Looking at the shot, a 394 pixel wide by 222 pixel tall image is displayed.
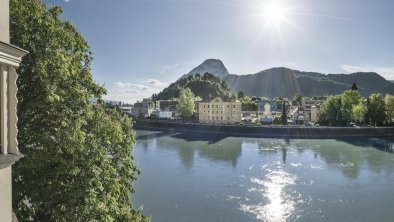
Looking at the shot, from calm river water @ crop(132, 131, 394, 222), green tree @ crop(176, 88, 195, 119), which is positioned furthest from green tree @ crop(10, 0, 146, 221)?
green tree @ crop(176, 88, 195, 119)

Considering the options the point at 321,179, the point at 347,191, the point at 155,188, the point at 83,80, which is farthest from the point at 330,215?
the point at 83,80

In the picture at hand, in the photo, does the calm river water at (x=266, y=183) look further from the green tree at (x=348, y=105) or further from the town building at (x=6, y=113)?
the green tree at (x=348, y=105)

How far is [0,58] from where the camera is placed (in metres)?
4.14

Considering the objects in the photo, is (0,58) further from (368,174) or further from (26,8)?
(368,174)

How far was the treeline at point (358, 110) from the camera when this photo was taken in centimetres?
9250

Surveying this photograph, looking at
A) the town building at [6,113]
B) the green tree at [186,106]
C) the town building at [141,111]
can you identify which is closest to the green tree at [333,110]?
the green tree at [186,106]

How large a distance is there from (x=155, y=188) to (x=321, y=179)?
19726 millimetres

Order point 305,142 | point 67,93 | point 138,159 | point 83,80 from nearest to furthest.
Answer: point 67,93 < point 83,80 < point 138,159 < point 305,142

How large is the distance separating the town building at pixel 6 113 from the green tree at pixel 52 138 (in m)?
2.78

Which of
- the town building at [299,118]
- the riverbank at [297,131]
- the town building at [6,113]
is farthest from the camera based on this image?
the town building at [299,118]

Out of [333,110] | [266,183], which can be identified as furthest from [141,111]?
[266,183]

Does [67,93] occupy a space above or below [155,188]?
above

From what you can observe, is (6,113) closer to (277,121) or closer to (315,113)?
(277,121)

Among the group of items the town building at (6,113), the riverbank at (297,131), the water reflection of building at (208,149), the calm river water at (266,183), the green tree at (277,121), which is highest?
the town building at (6,113)
